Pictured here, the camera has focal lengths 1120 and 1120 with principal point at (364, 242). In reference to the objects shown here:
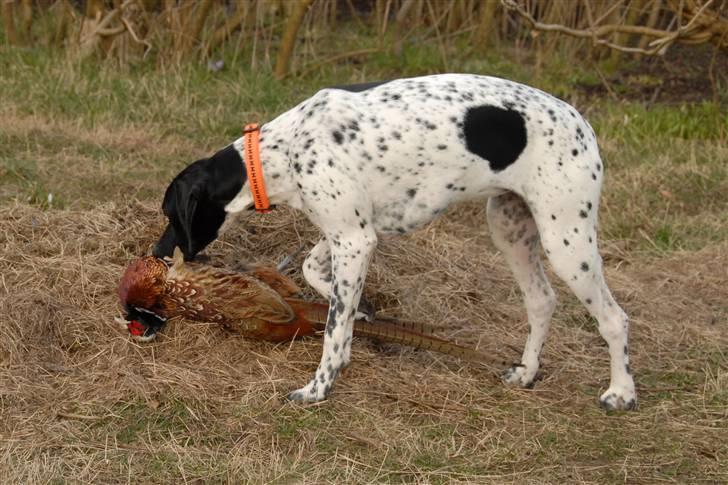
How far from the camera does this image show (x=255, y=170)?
14.8 ft

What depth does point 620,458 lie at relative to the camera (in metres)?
4.36

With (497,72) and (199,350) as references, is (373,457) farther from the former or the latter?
(497,72)

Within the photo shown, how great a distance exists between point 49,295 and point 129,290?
0.62m

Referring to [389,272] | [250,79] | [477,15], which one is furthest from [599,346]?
[477,15]

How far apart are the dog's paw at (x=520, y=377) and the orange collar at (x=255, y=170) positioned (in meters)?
1.33

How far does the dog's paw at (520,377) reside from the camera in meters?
4.93

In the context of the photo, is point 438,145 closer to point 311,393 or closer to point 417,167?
point 417,167

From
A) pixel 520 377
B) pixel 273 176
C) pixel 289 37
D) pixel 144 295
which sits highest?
pixel 273 176

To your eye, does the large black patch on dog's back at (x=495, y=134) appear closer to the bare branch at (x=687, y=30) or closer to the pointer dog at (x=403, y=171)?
the pointer dog at (x=403, y=171)

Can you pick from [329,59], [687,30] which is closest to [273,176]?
[687,30]

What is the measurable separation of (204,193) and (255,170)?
24 centimetres

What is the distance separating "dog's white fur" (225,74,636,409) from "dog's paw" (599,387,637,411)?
0.49m

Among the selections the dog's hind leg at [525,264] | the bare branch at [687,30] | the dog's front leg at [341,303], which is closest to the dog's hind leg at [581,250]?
the dog's hind leg at [525,264]

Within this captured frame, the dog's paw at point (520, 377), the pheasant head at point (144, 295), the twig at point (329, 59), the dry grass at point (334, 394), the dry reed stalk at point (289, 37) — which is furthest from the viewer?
the twig at point (329, 59)
